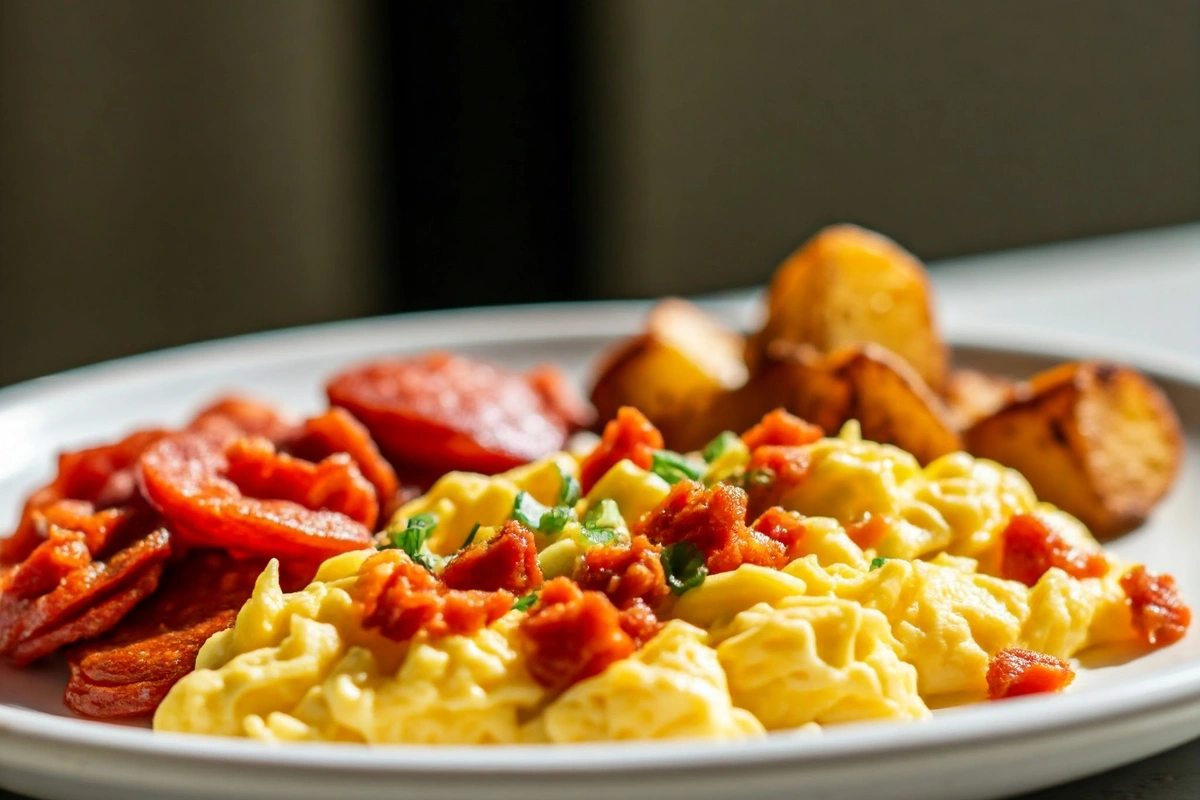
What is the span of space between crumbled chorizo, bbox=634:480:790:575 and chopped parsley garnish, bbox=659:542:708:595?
1cm

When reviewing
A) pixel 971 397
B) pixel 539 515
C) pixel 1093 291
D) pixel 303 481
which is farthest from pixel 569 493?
pixel 1093 291

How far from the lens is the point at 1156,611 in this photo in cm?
221

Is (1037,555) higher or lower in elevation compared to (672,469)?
lower

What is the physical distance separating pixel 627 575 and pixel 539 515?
30cm

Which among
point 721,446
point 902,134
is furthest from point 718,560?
point 902,134

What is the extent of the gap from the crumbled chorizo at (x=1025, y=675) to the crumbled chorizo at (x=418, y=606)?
2.40 feet

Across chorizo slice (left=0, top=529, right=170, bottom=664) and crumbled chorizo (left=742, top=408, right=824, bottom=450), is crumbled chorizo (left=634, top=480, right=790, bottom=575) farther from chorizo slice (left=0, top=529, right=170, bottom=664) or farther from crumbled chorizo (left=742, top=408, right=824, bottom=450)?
chorizo slice (left=0, top=529, right=170, bottom=664)

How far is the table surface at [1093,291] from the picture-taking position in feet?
14.9

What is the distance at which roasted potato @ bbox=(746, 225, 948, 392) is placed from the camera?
3.19m

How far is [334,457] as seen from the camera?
8.39ft

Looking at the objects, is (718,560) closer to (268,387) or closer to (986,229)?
(268,387)

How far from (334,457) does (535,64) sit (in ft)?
15.1

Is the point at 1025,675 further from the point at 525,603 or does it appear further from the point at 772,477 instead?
the point at 525,603

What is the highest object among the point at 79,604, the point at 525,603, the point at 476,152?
the point at 476,152
